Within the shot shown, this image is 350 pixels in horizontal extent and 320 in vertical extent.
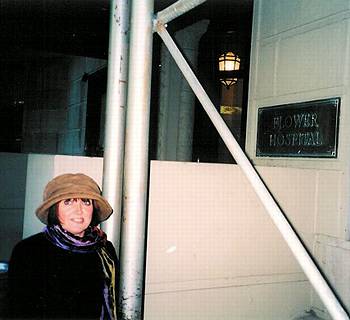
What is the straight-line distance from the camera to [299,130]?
3.36 meters

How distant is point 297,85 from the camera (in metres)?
3.43

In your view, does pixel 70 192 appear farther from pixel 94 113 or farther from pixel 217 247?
pixel 94 113

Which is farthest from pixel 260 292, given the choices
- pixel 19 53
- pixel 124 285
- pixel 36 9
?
pixel 19 53

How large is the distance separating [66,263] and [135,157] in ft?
1.98

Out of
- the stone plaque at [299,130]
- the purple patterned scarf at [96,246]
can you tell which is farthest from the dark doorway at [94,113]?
the purple patterned scarf at [96,246]

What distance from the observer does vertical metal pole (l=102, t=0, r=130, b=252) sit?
2.15 m

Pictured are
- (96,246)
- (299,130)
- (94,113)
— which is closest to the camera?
(96,246)

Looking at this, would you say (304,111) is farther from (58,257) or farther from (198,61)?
(198,61)

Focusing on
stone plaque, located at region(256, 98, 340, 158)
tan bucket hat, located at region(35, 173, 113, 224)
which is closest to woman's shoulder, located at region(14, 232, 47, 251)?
tan bucket hat, located at region(35, 173, 113, 224)

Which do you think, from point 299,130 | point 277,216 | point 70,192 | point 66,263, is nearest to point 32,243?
point 66,263

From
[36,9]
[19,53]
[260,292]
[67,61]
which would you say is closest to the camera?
[260,292]

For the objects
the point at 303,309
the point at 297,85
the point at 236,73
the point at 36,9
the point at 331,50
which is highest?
the point at 36,9

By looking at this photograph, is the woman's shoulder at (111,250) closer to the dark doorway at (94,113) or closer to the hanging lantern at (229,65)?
the hanging lantern at (229,65)

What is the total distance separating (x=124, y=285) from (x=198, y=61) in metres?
5.58
